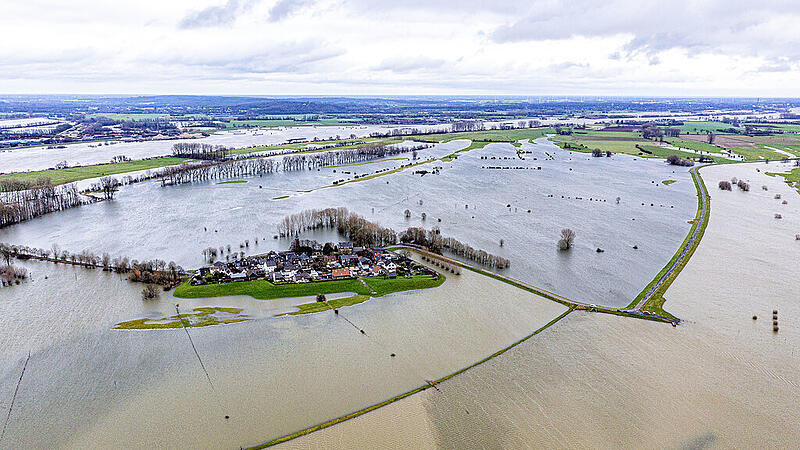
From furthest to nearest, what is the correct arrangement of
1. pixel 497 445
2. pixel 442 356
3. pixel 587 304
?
pixel 587 304 < pixel 442 356 < pixel 497 445

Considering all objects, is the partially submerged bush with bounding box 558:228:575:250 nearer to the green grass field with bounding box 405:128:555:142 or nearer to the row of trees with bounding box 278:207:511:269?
the row of trees with bounding box 278:207:511:269

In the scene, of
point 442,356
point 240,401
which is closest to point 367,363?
point 442,356

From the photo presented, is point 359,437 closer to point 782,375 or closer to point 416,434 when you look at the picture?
point 416,434

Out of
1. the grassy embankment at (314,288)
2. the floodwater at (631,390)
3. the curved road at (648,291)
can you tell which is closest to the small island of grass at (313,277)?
the grassy embankment at (314,288)

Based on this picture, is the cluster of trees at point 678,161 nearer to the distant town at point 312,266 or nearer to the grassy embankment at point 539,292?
the grassy embankment at point 539,292

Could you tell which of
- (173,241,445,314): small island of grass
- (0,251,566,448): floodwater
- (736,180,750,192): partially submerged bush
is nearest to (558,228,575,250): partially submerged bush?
(0,251,566,448): floodwater
